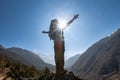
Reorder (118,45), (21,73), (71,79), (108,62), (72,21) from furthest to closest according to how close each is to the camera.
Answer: (118,45) → (108,62) → (21,73) → (71,79) → (72,21)

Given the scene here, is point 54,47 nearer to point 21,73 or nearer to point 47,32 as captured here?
point 47,32

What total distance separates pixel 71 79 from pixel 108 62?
16739 centimetres

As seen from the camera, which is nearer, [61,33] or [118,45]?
[61,33]

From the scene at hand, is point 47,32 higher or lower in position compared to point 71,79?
higher

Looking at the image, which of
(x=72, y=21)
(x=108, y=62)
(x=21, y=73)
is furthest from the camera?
(x=108, y=62)

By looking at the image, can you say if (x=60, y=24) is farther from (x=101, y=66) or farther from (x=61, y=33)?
(x=101, y=66)

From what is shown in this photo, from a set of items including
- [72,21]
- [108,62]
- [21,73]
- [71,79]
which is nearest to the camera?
[72,21]

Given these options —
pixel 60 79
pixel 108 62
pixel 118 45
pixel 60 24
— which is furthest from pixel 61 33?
pixel 118 45

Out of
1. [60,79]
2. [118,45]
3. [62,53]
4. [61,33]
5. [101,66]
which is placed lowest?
[60,79]

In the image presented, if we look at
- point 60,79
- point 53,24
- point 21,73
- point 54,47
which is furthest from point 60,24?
point 21,73

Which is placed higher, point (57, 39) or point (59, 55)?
point (57, 39)

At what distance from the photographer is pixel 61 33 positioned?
452 inches

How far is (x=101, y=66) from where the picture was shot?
177000 mm

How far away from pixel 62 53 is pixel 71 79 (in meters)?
2.02
